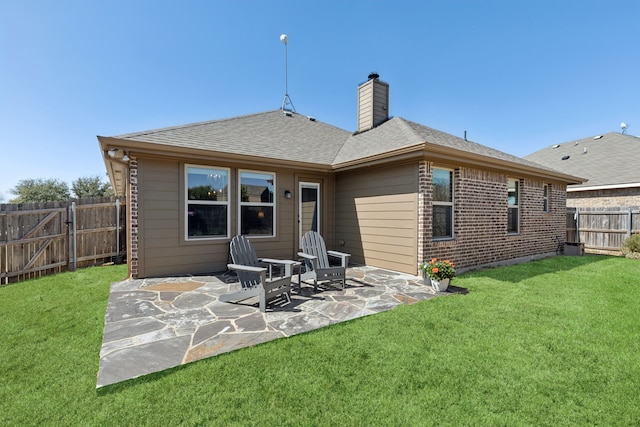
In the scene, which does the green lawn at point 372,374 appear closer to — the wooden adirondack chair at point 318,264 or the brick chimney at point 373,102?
the wooden adirondack chair at point 318,264

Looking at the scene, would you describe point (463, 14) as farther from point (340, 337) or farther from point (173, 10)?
point (340, 337)

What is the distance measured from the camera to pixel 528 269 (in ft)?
22.5

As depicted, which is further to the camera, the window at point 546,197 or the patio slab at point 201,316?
the window at point 546,197

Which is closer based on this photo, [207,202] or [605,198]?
[207,202]

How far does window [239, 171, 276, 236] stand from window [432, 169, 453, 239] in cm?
374

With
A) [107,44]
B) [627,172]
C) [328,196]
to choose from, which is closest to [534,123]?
[627,172]

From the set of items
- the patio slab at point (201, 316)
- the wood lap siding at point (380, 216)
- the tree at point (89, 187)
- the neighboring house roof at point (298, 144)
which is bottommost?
the patio slab at point (201, 316)

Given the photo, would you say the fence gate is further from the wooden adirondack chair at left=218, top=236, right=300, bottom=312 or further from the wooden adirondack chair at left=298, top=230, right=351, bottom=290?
the wooden adirondack chair at left=298, top=230, right=351, bottom=290

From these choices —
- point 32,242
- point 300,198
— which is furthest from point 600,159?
point 32,242

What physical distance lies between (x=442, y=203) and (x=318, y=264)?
316 centimetres

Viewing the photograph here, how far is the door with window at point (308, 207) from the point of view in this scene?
750cm

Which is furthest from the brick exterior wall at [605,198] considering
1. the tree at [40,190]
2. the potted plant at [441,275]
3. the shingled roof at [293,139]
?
the tree at [40,190]

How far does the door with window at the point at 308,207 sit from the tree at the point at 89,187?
30.0 m

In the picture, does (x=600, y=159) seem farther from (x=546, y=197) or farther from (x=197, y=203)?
(x=197, y=203)
